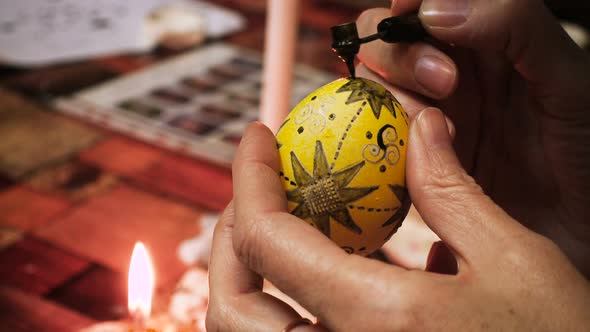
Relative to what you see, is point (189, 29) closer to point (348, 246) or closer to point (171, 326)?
point (171, 326)

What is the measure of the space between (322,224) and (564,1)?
223 cm

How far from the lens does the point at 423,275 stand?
47 cm

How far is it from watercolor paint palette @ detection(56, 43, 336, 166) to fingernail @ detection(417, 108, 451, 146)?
735 millimetres

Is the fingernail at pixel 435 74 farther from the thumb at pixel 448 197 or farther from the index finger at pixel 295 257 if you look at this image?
the index finger at pixel 295 257

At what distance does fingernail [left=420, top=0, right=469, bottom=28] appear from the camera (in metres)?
0.66

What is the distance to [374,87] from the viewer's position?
2.13 feet

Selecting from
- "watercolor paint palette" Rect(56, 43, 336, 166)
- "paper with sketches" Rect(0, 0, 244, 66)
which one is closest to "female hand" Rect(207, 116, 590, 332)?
"watercolor paint palette" Rect(56, 43, 336, 166)

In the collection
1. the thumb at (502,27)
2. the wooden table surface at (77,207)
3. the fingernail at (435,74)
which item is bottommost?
the wooden table surface at (77,207)

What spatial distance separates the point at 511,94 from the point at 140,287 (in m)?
0.68

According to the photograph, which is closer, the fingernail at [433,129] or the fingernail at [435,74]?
the fingernail at [433,129]

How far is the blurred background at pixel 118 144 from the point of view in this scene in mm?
921

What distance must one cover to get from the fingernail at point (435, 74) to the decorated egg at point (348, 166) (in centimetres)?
13

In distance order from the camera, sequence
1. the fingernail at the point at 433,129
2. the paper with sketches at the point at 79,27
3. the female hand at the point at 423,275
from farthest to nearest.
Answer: the paper with sketches at the point at 79,27, the fingernail at the point at 433,129, the female hand at the point at 423,275

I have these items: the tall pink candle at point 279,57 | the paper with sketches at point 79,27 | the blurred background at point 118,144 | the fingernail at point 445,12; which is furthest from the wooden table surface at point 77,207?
the fingernail at point 445,12
